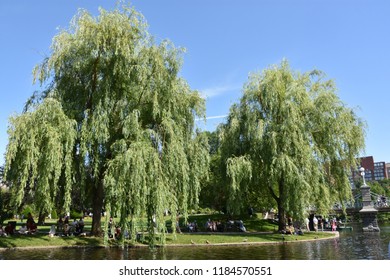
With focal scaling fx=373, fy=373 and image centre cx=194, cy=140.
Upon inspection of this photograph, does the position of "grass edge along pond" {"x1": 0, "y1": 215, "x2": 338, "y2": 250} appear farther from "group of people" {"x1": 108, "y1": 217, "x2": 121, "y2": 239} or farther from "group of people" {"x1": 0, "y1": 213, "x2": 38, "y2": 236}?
"group of people" {"x1": 0, "y1": 213, "x2": 38, "y2": 236}

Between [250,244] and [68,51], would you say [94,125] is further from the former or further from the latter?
[250,244]

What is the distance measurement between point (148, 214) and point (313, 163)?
13373 millimetres

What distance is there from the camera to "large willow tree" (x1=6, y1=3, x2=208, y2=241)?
19.2 metres

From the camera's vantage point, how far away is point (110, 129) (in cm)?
2253

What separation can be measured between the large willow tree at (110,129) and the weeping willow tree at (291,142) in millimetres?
5021

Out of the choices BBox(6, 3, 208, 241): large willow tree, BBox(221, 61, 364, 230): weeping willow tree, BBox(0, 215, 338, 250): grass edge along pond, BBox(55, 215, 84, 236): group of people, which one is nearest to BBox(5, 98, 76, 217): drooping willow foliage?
BBox(6, 3, 208, 241): large willow tree

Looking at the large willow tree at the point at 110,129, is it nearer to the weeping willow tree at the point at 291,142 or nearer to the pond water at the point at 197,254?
the pond water at the point at 197,254

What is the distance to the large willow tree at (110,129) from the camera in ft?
63.0

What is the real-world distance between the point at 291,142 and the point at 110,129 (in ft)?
41.7

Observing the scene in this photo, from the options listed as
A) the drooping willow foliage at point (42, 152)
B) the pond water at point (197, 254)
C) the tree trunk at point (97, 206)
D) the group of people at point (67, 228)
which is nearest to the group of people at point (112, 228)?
the tree trunk at point (97, 206)

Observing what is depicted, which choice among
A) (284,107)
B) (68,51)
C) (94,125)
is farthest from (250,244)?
(68,51)

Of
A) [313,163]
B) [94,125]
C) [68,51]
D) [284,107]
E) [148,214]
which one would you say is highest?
[68,51]

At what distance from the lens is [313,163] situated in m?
26.9

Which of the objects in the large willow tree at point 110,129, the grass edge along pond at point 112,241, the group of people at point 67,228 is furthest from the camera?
the group of people at point 67,228
